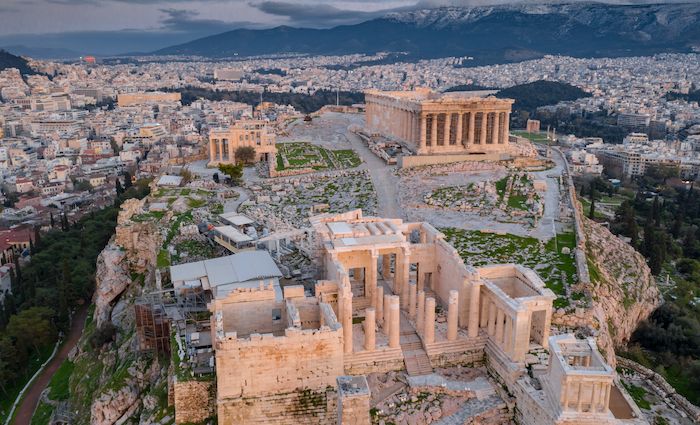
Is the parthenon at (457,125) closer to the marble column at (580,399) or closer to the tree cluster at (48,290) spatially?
the tree cluster at (48,290)

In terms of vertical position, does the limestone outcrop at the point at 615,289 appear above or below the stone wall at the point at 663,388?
above

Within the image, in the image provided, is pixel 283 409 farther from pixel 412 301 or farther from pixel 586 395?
pixel 586 395

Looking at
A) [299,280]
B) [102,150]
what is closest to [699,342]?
[299,280]

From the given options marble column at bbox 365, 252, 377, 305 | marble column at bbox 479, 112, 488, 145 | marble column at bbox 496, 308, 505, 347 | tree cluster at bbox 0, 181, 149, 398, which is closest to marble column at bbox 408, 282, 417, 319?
marble column at bbox 365, 252, 377, 305

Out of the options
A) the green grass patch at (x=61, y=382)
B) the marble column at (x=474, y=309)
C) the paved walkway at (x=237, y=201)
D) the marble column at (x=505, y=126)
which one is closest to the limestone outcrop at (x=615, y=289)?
→ the marble column at (x=474, y=309)

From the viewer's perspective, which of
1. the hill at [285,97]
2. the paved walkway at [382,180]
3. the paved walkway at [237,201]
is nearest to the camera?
the paved walkway at [237,201]

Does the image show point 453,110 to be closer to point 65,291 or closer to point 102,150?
point 65,291

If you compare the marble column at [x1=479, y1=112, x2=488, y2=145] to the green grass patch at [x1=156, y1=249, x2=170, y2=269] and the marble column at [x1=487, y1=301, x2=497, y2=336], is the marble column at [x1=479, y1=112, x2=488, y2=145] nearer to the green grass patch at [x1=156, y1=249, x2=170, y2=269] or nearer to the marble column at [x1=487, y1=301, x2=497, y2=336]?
the green grass patch at [x1=156, y1=249, x2=170, y2=269]
